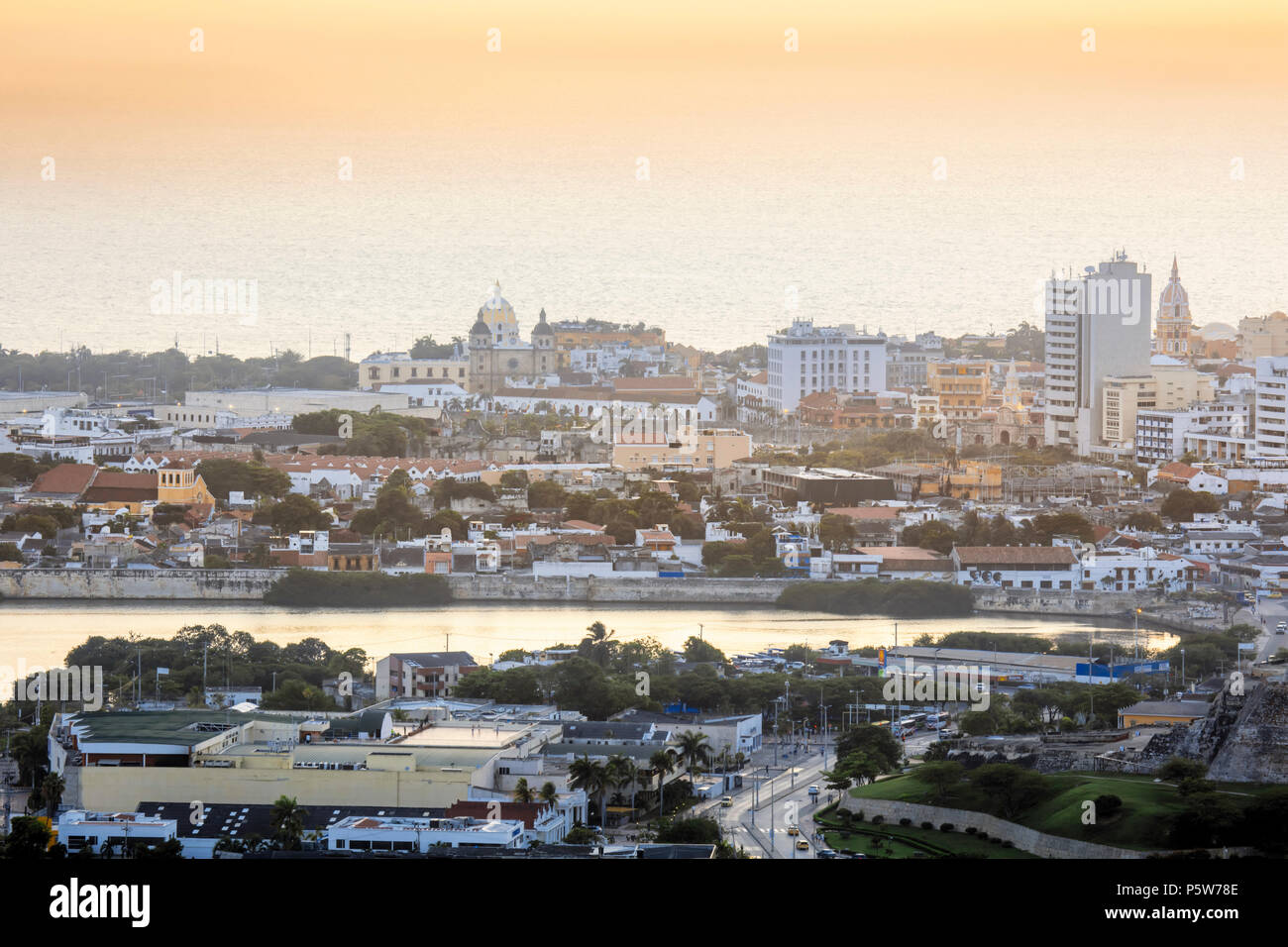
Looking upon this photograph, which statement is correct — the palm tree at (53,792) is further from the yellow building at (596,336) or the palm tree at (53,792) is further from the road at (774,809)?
the yellow building at (596,336)

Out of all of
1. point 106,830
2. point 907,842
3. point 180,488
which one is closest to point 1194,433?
point 180,488

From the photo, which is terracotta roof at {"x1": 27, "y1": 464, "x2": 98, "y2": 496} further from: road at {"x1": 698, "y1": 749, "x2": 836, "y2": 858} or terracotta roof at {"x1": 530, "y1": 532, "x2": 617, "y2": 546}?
road at {"x1": 698, "y1": 749, "x2": 836, "y2": 858}

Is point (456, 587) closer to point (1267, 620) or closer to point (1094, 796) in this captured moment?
point (1267, 620)

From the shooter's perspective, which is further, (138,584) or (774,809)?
(138,584)

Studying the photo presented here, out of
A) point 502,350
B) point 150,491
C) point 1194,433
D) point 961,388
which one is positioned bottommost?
point 150,491
